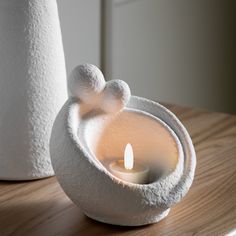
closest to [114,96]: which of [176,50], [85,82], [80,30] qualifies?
[85,82]

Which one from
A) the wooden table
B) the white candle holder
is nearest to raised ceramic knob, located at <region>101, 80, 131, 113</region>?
the white candle holder

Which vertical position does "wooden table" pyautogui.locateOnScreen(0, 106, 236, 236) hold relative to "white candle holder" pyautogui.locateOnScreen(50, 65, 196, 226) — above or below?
below

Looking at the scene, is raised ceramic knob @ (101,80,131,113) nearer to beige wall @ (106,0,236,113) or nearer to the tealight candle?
the tealight candle

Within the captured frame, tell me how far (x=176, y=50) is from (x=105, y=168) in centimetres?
88

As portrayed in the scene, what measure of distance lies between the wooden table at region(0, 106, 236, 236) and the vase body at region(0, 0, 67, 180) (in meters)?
0.03

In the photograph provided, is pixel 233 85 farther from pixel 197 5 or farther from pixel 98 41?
pixel 98 41

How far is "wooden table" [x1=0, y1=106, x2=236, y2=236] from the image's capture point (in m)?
0.60

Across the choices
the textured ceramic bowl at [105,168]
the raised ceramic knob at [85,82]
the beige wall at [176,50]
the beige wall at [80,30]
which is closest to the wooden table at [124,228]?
the textured ceramic bowl at [105,168]

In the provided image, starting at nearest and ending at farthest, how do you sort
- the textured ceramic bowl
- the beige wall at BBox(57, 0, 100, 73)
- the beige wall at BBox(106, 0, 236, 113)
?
1. the textured ceramic bowl
2. the beige wall at BBox(57, 0, 100, 73)
3. the beige wall at BBox(106, 0, 236, 113)

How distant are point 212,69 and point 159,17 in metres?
0.32

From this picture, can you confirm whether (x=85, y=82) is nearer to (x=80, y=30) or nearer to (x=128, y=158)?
(x=128, y=158)

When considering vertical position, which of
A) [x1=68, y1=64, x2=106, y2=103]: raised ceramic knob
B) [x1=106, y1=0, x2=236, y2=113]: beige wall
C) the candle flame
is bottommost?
[x1=106, y1=0, x2=236, y2=113]: beige wall

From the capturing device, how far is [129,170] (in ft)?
2.06

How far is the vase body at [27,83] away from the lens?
67 cm
